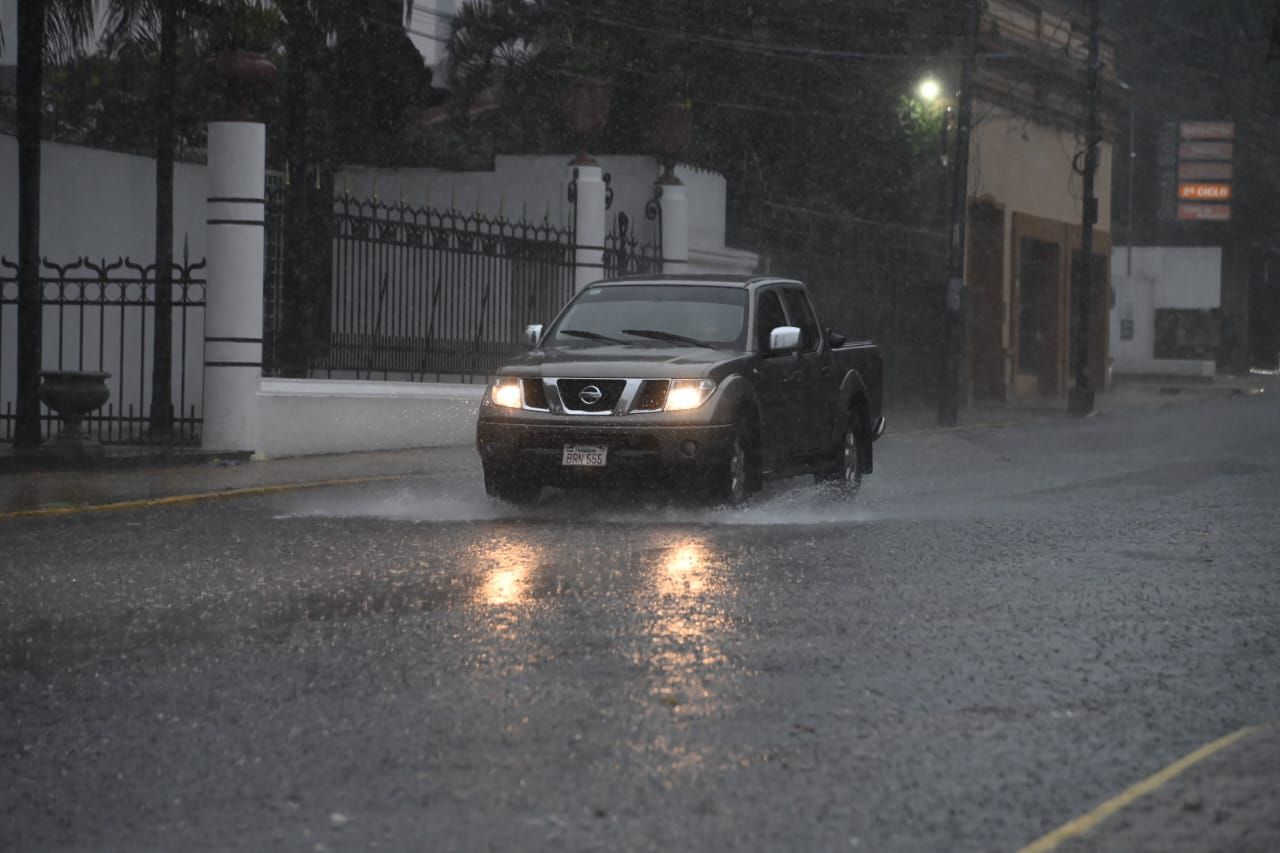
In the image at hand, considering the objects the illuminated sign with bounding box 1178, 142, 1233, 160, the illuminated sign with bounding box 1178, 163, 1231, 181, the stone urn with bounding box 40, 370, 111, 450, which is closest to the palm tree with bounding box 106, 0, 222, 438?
the stone urn with bounding box 40, 370, 111, 450

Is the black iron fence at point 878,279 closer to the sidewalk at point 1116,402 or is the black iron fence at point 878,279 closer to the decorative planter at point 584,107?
the sidewalk at point 1116,402

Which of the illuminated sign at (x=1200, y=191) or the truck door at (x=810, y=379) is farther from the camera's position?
the illuminated sign at (x=1200, y=191)

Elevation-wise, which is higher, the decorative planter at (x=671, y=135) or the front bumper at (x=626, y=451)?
the decorative planter at (x=671, y=135)

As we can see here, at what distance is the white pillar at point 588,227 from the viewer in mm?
24375

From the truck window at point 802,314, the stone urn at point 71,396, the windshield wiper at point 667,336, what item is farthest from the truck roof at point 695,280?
the stone urn at point 71,396

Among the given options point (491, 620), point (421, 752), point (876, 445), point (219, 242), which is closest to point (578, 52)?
point (876, 445)

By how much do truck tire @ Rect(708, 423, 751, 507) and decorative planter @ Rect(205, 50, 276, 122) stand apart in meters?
7.13

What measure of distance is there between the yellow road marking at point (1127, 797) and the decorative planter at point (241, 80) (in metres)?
14.0

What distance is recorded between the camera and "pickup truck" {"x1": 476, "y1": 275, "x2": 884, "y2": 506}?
13.8 m

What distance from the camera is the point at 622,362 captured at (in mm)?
A: 14094

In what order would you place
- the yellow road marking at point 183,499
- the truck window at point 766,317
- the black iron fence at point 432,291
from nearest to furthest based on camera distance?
the yellow road marking at point 183,499 → the truck window at point 766,317 → the black iron fence at point 432,291

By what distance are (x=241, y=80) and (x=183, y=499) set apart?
541 cm

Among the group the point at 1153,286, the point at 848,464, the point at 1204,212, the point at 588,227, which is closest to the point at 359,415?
the point at 588,227

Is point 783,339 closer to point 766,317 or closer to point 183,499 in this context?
point 766,317
